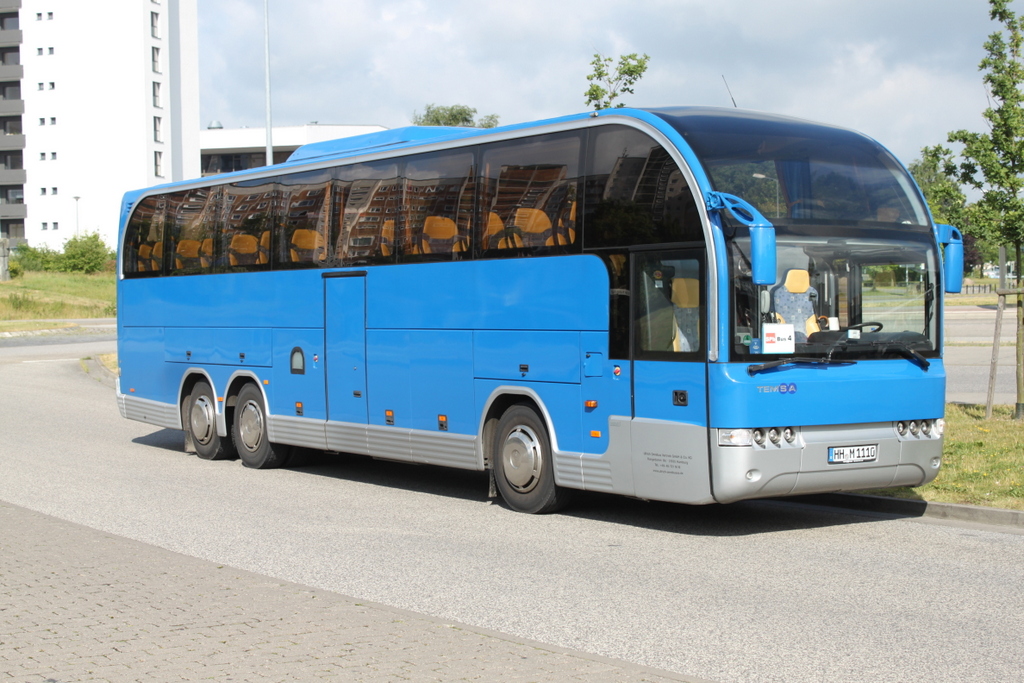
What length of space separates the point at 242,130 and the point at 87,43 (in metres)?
17.6

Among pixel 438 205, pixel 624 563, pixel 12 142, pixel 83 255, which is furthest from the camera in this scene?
pixel 12 142

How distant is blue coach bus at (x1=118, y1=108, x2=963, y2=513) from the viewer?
30.6ft

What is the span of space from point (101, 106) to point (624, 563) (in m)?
89.9

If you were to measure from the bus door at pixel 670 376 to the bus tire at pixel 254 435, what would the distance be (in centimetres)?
626

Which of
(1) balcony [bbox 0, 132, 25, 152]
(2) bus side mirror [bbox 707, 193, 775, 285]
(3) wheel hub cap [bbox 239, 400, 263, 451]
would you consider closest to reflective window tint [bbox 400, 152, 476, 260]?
(2) bus side mirror [bbox 707, 193, 775, 285]

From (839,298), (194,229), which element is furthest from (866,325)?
(194,229)

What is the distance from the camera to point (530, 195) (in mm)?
10969

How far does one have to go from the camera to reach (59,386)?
26.1m

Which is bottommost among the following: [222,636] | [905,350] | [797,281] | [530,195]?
[222,636]

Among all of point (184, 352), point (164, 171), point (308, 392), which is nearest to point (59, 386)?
point (184, 352)

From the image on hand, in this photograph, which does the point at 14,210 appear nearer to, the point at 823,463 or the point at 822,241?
the point at 822,241

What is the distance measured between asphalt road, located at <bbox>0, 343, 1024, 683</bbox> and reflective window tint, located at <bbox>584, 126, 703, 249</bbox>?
245 cm

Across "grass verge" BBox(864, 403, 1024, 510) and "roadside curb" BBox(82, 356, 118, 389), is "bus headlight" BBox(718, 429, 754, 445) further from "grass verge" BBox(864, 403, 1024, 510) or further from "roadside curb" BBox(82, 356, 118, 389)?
"roadside curb" BBox(82, 356, 118, 389)

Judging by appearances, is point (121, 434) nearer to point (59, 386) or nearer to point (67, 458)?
point (67, 458)
